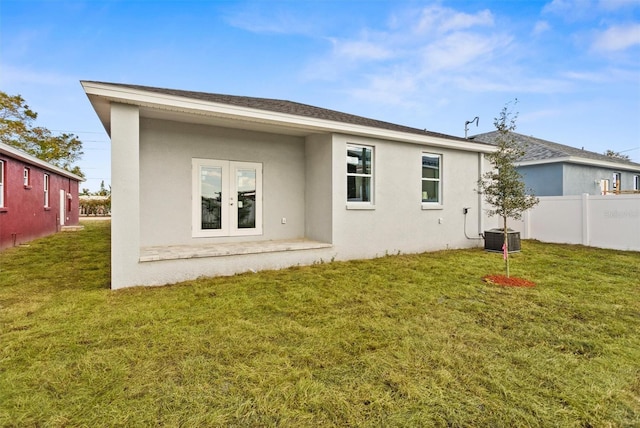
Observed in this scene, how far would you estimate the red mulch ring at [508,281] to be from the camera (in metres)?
5.24

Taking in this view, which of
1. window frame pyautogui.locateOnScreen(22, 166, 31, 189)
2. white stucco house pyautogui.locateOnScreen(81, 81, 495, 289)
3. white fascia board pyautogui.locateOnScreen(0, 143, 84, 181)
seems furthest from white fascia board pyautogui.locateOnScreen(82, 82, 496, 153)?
window frame pyautogui.locateOnScreen(22, 166, 31, 189)

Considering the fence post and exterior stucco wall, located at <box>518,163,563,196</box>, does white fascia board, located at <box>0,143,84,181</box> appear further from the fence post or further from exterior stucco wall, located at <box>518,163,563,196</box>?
exterior stucco wall, located at <box>518,163,563,196</box>

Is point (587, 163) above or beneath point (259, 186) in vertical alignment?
above

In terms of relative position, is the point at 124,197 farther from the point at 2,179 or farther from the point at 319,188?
the point at 2,179

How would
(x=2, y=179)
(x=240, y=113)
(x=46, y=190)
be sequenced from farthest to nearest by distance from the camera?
(x=46, y=190)
(x=2, y=179)
(x=240, y=113)

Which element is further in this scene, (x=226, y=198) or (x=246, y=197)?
(x=246, y=197)

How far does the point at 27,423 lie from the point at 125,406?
0.53 meters

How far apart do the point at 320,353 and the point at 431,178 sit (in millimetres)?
7186

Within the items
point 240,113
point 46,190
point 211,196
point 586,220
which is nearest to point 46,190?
point 46,190

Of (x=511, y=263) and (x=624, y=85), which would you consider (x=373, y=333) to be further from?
(x=624, y=85)

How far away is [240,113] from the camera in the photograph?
588 centimetres

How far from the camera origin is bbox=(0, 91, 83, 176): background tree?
63.8ft

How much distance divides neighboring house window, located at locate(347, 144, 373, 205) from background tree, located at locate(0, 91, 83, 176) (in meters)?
23.1

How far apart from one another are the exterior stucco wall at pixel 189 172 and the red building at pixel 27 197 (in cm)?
555
